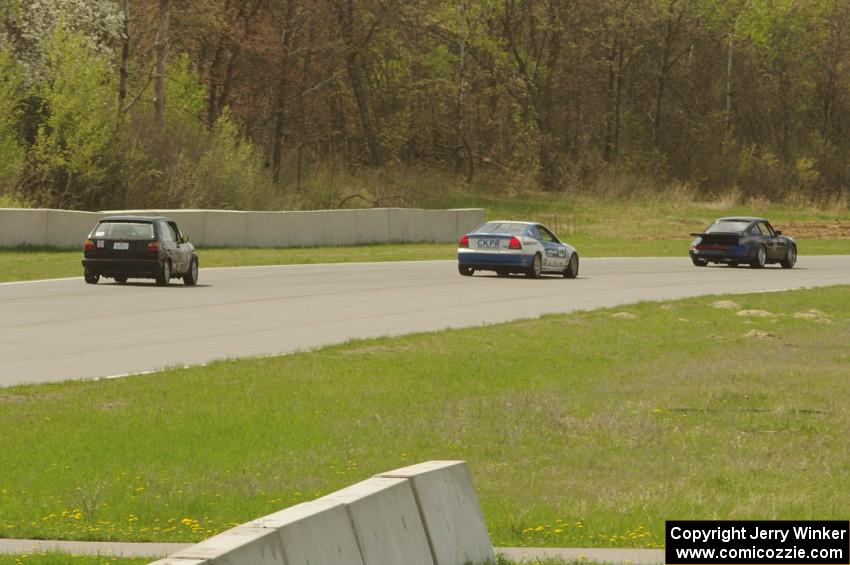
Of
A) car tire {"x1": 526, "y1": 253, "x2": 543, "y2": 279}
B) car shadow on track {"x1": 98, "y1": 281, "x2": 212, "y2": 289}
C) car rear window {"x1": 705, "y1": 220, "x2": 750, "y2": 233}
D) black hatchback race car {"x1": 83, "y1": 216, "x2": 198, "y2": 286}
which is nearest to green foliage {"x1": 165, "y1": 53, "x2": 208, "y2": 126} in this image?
car rear window {"x1": 705, "y1": 220, "x2": 750, "y2": 233}

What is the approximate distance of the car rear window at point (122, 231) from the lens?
29781 mm

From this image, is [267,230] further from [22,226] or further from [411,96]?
[411,96]

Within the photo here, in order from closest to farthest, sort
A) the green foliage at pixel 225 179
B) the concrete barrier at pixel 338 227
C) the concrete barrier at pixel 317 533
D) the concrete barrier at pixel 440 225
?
the concrete barrier at pixel 317 533
the concrete barrier at pixel 338 227
the green foliage at pixel 225 179
the concrete barrier at pixel 440 225

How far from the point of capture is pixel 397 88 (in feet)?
266

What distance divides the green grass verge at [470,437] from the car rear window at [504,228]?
575 inches

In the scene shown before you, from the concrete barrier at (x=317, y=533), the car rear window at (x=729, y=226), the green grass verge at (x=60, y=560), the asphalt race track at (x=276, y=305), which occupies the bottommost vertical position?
the asphalt race track at (x=276, y=305)

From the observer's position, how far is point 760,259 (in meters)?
41.8

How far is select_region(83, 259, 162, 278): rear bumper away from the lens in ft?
98.2

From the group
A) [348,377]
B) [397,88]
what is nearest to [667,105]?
[397,88]

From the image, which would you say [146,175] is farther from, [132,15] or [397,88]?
[397,88]

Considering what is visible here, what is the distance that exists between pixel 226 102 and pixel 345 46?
619cm

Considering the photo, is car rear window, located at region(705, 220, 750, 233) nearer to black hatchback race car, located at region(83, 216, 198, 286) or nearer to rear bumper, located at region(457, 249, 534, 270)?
rear bumper, located at region(457, 249, 534, 270)

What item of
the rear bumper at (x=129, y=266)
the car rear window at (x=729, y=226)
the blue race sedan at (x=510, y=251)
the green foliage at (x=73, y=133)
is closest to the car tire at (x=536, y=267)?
the blue race sedan at (x=510, y=251)

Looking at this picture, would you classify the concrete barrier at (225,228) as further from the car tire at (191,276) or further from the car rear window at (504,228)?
the car tire at (191,276)
